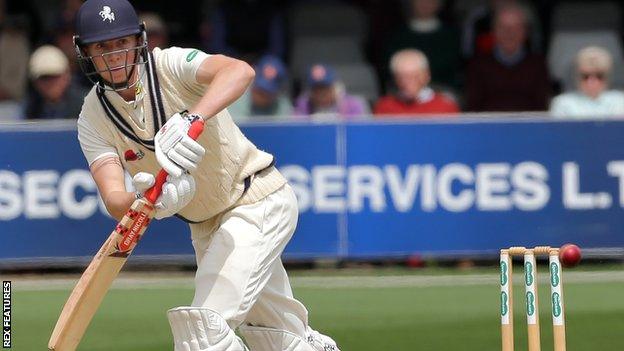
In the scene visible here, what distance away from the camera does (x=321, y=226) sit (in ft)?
32.9

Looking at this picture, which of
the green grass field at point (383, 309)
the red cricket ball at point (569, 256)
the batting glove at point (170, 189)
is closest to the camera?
the red cricket ball at point (569, 256)

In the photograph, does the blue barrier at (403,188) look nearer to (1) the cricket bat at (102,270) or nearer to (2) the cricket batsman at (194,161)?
(2) the cricket batsman at (194,161)

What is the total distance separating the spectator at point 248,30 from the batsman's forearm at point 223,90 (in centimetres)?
697

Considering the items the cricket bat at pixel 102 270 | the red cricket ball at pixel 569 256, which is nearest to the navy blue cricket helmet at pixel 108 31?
the cricket bat at pixel 102 270

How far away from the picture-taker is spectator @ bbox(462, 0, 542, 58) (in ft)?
39.4

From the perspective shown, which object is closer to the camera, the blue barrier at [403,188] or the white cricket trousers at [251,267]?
the white cricket trousers at [251,267]

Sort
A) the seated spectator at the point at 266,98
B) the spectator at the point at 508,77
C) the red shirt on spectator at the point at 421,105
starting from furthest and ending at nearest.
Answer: the spectator at the point at 508,77, the seated spectator at the point at 266,98, the red shirt on spectator at the point at 421,105

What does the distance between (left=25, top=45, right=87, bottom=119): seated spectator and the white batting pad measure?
546 centimetres

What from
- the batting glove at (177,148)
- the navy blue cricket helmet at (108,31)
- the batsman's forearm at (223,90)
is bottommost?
the batting glove at (177,148)

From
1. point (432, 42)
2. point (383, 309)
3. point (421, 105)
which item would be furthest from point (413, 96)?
point (383, 309)

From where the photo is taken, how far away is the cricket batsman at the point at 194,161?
5.40 metres

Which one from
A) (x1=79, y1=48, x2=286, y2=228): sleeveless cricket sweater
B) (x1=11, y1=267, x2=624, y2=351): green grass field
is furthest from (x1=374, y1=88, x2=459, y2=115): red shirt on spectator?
(x1=79, y1=48, x2=286, y2=228): sleeveless cricket sweater

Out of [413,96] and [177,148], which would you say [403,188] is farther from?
[177,148]

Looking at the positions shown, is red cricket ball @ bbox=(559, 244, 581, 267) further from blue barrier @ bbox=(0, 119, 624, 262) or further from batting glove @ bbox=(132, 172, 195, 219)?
blue barrier @ bbox=(0, 119, 624, 262)
